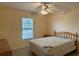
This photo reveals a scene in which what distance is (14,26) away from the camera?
2.80m

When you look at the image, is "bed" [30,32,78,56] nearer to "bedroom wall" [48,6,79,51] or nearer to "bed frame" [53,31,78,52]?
"bed frame" [53,31,78,52]

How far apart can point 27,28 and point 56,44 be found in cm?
75

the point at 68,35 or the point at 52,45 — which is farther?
the point at 68,35

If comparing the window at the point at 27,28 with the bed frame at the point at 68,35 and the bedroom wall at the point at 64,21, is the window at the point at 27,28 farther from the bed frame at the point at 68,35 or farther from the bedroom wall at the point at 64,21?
the bed frame at the point at 68,35

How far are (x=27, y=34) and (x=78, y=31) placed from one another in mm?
1187

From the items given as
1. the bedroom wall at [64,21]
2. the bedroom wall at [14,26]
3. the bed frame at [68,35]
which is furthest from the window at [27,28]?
the bed frame at [68,35]

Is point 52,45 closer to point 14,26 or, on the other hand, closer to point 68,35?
point 68,35

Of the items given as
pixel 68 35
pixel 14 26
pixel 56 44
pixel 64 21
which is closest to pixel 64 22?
pixel 64 21

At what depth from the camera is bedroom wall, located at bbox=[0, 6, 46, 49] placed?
2.37m

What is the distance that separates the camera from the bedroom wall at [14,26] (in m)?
2.37

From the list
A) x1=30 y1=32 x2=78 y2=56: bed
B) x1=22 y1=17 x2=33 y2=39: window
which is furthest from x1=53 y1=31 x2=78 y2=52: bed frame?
x1=22 y1=17 x2=33 y2=39: window

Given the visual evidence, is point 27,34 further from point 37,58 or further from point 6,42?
point 37,58

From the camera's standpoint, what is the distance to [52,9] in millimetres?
2127

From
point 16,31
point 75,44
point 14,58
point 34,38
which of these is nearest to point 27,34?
point 34,38
